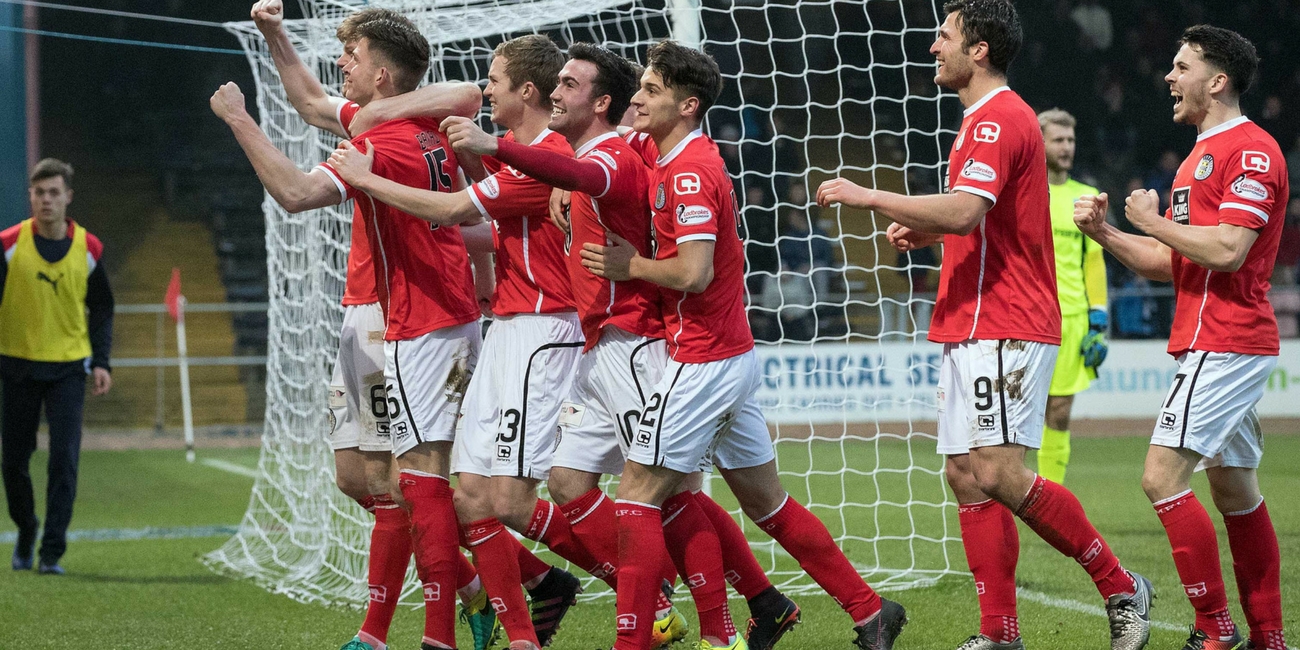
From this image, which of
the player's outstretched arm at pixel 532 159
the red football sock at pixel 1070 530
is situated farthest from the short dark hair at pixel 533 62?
the red football sock at pixel 1070 530

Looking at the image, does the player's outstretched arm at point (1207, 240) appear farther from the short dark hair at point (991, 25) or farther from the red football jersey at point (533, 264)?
the red football jersey at point (533, 264)

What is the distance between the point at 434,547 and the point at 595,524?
54cm

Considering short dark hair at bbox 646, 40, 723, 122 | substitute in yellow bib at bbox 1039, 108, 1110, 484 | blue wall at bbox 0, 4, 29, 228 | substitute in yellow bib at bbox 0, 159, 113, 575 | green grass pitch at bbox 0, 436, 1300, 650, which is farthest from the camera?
blue wall at bbox 0, 4, 29, 228

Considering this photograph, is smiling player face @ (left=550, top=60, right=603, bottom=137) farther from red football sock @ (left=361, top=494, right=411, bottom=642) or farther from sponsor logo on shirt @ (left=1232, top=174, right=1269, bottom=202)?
sponsor logo on shirt @ (left=1232, top=174, right=1269, bottom=202)

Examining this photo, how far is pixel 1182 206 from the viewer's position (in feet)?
14.0

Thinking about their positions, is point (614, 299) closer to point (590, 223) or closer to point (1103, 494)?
point (590, 223)

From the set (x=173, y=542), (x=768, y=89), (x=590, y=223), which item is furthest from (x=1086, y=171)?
(x=590, y=223)

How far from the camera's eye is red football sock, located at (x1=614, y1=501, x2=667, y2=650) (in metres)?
3.86

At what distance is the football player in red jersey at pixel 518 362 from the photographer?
13.7 feet

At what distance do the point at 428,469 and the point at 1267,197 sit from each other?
9.18 feet

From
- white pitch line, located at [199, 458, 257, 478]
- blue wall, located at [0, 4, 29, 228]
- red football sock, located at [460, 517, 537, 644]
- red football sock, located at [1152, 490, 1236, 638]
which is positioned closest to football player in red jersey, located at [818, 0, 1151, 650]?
red football sock, located at [1152, 490, 1236, 638]

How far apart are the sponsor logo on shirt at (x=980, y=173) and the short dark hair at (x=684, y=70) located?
80cm

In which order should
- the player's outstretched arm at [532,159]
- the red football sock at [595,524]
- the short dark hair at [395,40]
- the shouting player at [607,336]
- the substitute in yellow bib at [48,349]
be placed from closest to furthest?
the player's outstretched arm at [532,159], the shouting player at [607,336], the red football sock at [595,524], the short dark hair at [395,40], the substitute in yellow bib at [48,349]

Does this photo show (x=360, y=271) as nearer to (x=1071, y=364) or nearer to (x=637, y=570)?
(x=637, y=570)
